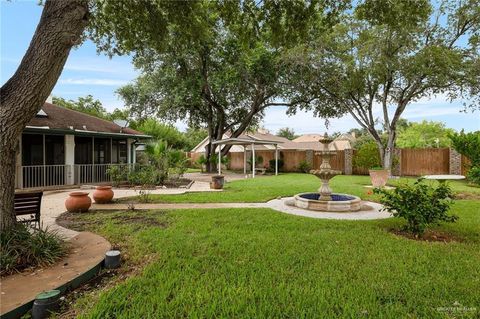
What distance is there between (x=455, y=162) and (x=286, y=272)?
2097 centimetres

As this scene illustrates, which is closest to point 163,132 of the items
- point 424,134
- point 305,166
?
point 305,166

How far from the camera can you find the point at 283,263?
4.11 metres

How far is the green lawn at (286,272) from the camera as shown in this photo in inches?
115

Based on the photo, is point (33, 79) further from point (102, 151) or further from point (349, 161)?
point (349, 161)

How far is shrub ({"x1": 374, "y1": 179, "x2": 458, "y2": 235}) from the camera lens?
5289 millimetres

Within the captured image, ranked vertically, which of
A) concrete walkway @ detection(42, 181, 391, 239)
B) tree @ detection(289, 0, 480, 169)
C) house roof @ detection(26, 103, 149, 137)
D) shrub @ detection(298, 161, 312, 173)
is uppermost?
tree @ detection(289, 0, 480, 169)

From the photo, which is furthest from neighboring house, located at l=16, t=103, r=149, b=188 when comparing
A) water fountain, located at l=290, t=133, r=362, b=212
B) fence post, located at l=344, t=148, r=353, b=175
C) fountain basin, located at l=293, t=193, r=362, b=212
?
fence post, located at l=344, t=148, r=353, b=175

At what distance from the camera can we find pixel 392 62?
16.0 m

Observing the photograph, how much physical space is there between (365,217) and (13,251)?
7.37 m

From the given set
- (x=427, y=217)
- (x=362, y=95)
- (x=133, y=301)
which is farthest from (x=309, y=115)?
(x=133, y=301)

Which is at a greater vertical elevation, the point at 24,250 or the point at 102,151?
the point at 102,151

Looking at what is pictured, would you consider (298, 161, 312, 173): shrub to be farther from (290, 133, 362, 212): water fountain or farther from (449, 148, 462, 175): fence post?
(290, 133, 362, 212): water fountain

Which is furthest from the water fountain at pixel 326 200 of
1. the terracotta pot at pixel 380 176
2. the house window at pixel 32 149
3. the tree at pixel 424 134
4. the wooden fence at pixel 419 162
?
the tree at pixel 424 134

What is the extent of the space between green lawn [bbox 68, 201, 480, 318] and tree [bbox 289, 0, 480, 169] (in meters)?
11.7
